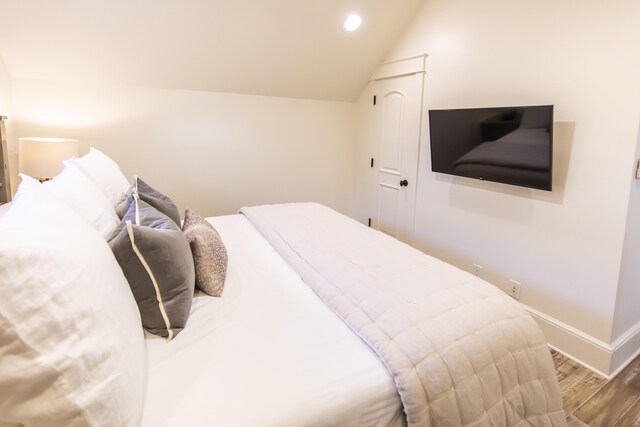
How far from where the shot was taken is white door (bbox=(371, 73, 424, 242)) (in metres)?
3.35

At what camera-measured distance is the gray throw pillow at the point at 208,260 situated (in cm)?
154

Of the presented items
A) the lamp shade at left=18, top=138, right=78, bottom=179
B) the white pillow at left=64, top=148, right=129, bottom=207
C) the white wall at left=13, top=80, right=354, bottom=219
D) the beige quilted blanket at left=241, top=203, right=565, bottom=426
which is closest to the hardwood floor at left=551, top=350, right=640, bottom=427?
the beige quilted blanket at left=241, top=203, right=565, bottom=426

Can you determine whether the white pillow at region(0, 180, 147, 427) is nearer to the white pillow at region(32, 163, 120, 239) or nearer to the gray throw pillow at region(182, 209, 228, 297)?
the white pillow at region(32, 163, 120, 239)

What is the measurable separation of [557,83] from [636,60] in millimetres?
392

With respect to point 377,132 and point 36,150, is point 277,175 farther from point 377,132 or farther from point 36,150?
point 36,150

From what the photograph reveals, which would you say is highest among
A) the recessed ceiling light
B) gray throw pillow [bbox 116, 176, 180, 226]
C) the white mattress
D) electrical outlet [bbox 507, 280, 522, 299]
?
the recessed ceiling light

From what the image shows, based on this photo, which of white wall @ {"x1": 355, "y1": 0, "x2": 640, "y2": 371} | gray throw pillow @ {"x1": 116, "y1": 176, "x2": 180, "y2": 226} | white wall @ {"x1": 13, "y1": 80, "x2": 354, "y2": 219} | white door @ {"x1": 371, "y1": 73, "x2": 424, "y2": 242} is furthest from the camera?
white door @ {"x1": 371, "y1": 73, "x2": 424, "y2": 242}

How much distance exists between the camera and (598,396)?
1.94 meters

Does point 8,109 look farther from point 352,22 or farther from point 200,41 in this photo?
point 352,22

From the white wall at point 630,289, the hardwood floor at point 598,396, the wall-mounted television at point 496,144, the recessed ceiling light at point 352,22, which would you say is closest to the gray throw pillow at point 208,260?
the hardwood floor at point 598,396

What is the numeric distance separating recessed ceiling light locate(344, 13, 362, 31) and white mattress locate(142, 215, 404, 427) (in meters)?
2.58

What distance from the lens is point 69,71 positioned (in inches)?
112

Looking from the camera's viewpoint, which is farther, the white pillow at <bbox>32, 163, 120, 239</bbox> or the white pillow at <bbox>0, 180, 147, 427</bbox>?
the white pillow at <bbox>32, 163, 120, 239</bbox>

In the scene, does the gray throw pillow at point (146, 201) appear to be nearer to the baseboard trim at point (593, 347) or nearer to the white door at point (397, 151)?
the white door at point (397, 151)
